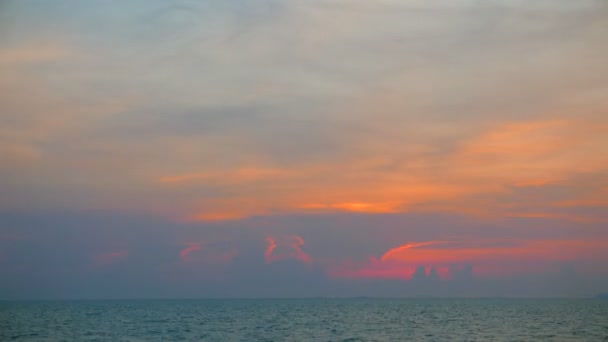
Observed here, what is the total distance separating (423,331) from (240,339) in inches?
1255

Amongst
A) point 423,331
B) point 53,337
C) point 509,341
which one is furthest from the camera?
point 423,331

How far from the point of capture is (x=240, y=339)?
86125 mm

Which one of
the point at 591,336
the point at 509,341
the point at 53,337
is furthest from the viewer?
the point at 53,337

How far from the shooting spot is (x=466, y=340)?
8012 centimetres

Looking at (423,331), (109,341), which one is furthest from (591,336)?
(109,341)

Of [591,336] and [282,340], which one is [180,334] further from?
[591,336]

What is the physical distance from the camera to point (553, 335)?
87.8m

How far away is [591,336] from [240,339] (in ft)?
168

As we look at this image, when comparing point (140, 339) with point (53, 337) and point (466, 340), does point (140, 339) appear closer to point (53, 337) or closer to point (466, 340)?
point (53, 337)

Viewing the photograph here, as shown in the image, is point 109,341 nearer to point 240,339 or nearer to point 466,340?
Result: point 240,339

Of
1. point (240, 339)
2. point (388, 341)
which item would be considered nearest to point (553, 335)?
point (388, 341)

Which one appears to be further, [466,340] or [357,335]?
[357,335]

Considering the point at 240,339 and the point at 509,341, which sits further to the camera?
the point at 240,339

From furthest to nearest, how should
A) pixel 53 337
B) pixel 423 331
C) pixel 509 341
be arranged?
1. pixel 423 331
2. pixel 53 337
3. pixel 509 341
